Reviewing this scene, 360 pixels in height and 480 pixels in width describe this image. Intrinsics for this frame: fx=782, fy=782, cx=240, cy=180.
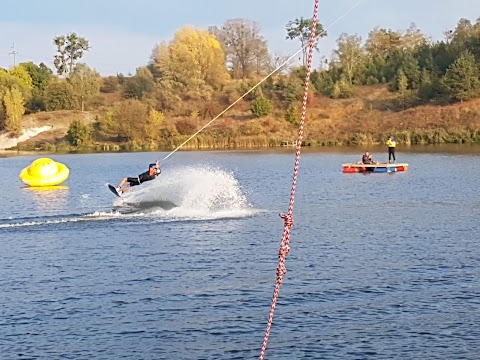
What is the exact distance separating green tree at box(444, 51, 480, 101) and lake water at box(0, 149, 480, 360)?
5905 cm

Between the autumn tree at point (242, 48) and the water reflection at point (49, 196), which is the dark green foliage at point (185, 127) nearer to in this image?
the autumn tree at point (242, 48)

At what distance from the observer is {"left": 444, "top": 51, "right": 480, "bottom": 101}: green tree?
90812mm

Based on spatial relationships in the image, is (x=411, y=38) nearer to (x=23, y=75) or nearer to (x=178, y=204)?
(x=23, y=75)

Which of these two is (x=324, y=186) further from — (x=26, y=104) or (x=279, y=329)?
(x=26, y=104)

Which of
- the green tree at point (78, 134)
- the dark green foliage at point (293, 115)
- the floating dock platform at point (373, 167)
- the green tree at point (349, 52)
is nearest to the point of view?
the floating dock platform at point (373, 167)

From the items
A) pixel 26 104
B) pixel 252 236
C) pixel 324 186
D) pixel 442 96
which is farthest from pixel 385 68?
pixel 252 236

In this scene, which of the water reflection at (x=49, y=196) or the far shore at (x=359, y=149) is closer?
the water reflection at (x=49, y=196)

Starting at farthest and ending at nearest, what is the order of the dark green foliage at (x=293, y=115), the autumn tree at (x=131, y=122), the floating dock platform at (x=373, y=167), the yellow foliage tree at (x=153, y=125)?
the yellow foliage tree at (x=153, y=125), the autumn tree at (x=131, y=122), the dark green foliage at (x=293, y=115), the floating dock platform at (x=373, y=167)

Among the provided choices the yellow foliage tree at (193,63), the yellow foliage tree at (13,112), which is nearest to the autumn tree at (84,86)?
the yellow foliage tree at (193,63)

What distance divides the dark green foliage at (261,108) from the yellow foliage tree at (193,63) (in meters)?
15.1

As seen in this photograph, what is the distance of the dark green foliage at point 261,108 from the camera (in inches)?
3912

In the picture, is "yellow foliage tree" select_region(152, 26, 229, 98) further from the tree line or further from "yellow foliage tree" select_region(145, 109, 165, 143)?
"yellow foliage tree" select_region(145, 109, 165, 143)

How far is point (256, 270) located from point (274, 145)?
2810 inches

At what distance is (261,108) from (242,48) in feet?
122
